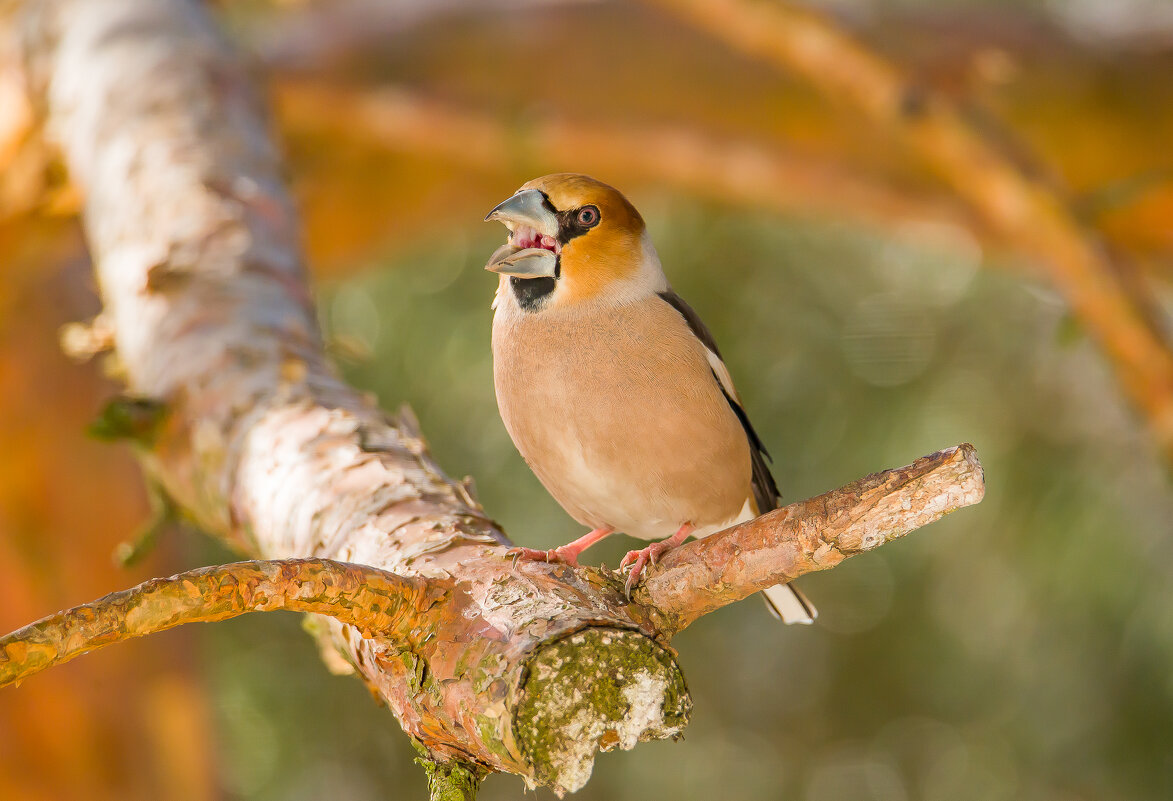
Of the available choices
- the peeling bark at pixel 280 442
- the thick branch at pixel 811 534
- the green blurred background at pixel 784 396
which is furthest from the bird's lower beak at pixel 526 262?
the green blurred background at pixel 784 396

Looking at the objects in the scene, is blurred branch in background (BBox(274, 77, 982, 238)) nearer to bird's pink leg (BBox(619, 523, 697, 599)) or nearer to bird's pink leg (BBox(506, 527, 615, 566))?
bird's pink leg (BBox(506, 527, 615, 566))

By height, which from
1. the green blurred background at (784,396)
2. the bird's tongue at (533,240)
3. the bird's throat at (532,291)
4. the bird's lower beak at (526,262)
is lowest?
the green blurred background at (784,396)

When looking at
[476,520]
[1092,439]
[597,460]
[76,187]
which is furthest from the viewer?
[1092,439]

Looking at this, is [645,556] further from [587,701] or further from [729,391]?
[729,391]

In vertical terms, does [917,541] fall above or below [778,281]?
below

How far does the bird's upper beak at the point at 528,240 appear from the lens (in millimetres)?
2068

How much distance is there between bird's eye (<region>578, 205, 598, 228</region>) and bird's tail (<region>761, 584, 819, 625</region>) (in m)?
0.96

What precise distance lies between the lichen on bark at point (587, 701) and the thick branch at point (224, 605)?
0.24 metres

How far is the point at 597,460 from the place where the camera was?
6.95 ft

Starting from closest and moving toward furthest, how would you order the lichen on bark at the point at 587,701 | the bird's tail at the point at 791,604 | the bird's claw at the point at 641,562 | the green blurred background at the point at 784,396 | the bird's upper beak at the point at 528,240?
the lichen on bark at the point at 587,701 < the bird's claw at the point at 641,562 < the bird's upper beak at the point at 528,240 < the bird's tail at the point at 791,604 < the green blurred background at the point at 784,396

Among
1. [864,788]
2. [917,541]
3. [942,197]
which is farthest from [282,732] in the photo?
[942,197]

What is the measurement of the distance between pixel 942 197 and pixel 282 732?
14.4 feet

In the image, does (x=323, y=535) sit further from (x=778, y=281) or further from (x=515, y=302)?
(x=778, y=281)

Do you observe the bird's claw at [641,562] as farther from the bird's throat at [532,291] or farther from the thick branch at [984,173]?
the thick branch at [984,173]
